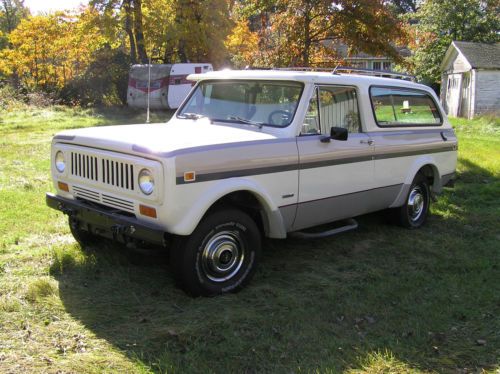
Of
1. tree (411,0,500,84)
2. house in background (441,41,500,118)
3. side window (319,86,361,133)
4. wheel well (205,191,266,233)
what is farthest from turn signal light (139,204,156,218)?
tree (411,0,500,84)

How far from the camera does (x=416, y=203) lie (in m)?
6.97

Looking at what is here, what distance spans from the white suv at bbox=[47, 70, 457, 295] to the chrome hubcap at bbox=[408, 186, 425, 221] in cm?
32

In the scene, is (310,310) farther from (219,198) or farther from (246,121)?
(246,121)

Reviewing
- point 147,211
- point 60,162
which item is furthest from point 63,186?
point 147,211

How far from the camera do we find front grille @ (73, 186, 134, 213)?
4.32 m

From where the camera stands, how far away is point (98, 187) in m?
4.55

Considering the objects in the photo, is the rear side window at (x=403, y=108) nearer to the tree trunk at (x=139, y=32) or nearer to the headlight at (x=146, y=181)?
the headlight at (x=146, y=181)

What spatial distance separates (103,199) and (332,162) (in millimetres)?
2255

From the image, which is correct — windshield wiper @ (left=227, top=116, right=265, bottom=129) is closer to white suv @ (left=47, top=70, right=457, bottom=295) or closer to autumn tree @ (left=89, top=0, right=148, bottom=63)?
white suv @ (left=47, top=70, right=457, bottom=295)

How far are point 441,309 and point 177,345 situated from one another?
7.53 ft

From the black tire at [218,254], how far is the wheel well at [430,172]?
3.23 meters

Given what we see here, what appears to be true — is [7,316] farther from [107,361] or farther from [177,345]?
[177,345]

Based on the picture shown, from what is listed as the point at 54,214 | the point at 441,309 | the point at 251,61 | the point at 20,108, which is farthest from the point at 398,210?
the point at 20,108

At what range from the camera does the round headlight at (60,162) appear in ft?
16.2
